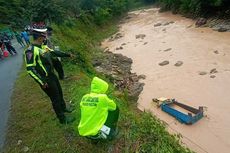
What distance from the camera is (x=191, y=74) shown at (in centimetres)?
1652

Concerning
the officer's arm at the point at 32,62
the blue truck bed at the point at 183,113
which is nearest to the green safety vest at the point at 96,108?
the officer's arm at the point at 32,62

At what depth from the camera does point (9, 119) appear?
8078 millimetres

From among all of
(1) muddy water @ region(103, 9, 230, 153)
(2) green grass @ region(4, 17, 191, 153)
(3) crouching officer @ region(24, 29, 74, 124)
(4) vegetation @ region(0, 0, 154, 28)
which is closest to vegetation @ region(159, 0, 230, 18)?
(1) muddy water @ region(103, 9, 230, 153)

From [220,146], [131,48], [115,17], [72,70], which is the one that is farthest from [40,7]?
[115,17]

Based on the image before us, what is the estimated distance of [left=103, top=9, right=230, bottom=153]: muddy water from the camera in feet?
33.9

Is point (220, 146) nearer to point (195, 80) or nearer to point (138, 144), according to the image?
point (138, 144)

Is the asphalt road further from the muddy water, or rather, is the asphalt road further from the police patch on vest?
the muddy water

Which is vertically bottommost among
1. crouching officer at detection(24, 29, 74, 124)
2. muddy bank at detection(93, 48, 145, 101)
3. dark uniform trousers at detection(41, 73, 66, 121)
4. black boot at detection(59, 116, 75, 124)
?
muddy bank at detection(93, 48, 145, 101)

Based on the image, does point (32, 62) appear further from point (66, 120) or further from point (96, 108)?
point (66, 120)

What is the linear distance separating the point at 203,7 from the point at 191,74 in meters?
20.5

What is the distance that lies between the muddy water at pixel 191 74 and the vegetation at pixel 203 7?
3.81m

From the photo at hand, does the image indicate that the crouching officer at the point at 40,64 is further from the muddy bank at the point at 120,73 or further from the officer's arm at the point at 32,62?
the muddy bank at the point at 120,73

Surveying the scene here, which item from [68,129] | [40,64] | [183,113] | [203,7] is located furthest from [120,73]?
[203,7]

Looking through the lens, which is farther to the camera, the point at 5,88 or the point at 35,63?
the point at 5,88
